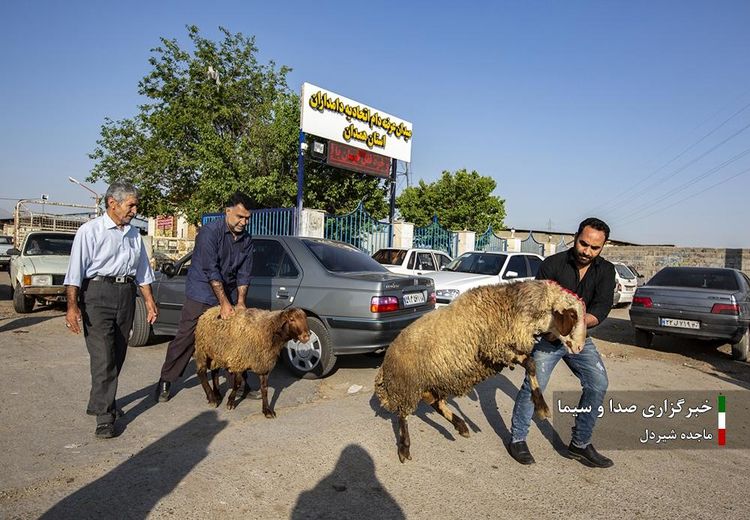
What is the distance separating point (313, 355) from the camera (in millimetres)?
5984

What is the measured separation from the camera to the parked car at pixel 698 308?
8164 mm

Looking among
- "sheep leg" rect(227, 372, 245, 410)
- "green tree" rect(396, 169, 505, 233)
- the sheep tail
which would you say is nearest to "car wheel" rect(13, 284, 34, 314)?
"sheep leg" rect(227, 372, 245, 410)

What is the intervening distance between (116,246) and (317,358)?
2.75 metres

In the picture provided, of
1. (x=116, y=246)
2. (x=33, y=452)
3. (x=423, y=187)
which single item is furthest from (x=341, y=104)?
(x=423, y=187)

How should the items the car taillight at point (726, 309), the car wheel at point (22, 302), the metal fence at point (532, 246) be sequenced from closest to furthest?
the car taillight at point (726, 309) → the car wheel at point (22, 302) → the metal fence at point (532, 246)

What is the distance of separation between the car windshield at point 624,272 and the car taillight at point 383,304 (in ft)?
45.5

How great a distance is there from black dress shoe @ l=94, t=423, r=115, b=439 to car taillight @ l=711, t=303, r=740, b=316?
9.16m

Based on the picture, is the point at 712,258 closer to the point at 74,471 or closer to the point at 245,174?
the point at 245,174

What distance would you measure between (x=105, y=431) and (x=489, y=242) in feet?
63.0

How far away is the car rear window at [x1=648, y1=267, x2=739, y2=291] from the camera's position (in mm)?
8969

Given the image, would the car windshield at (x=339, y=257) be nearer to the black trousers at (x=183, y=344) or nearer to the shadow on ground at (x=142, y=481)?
the black trousers at (x=183, y=344)

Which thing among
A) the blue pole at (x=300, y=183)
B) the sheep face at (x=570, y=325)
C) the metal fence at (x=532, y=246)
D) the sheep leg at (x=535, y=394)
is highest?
the blue pole at (x=300, y=183)

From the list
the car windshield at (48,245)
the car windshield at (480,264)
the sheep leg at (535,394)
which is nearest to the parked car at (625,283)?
the car windshield at (480,264)

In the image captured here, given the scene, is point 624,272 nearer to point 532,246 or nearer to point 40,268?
point 532,246
